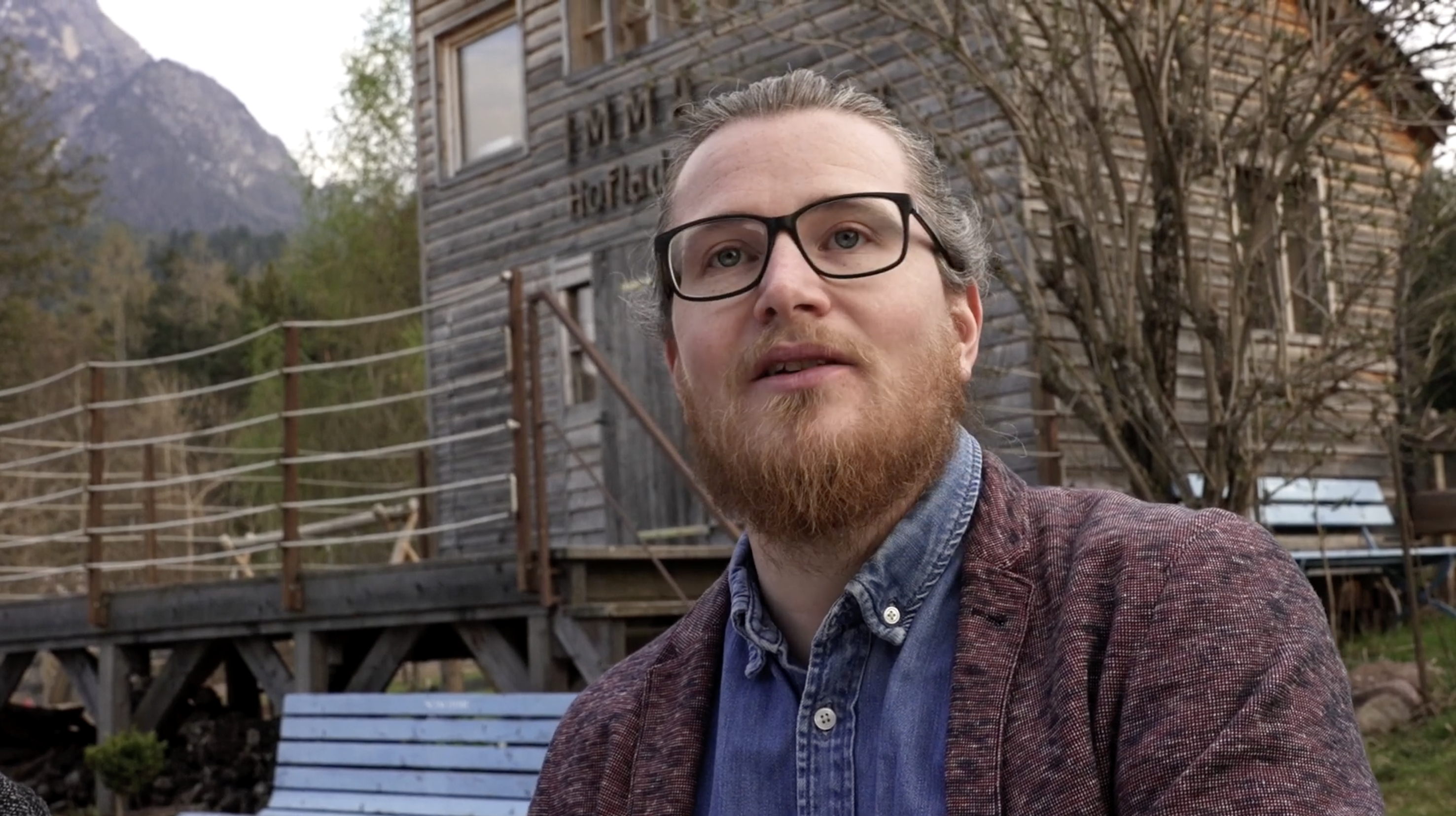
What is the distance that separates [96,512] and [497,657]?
2975mm

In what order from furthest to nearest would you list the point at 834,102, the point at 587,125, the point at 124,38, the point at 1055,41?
1. the point at 124,38
2. the point at 587,125
3. the point at 1055,41
4. the point at 834,102

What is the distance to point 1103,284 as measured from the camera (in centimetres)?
567

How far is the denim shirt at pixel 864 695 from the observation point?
1499mm

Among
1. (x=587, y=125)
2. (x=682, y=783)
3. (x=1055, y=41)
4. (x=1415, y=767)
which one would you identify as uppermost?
(x=587, y=125)

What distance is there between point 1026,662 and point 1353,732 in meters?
0.27

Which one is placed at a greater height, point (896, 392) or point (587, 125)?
point (587, 125)

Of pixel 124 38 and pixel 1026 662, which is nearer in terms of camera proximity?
pixel 1026 662

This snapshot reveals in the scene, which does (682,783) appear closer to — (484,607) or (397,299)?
(484,607)

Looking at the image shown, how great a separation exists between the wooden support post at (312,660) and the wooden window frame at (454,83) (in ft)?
20.5

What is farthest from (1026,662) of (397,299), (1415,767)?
(397,299)

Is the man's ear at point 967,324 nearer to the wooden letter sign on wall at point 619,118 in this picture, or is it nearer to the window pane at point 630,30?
the wooden letter sign on wall at point 619,118

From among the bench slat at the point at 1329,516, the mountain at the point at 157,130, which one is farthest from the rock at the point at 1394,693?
the mountain at the point at 157,130

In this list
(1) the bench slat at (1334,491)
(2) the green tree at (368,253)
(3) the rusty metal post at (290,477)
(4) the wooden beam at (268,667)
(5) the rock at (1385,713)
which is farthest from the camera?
(2) the green tree at (368,253)

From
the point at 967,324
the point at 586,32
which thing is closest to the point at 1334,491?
the point at 586,32
